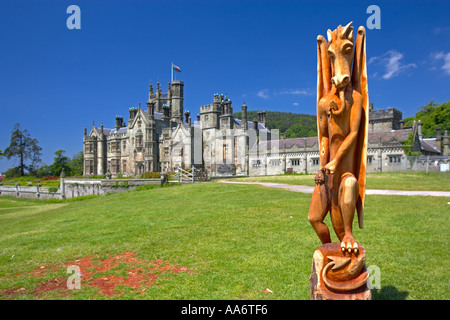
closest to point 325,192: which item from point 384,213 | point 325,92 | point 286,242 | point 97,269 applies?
point 325,92

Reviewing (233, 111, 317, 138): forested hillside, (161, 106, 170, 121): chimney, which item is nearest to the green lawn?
(161, 106, 170, 121): chimney

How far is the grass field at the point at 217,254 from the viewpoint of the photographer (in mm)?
5816

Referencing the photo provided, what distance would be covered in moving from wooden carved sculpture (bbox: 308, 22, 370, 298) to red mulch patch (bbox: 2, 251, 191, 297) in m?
3.67

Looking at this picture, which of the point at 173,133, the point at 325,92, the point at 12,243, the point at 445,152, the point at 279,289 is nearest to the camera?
the point at 325,92

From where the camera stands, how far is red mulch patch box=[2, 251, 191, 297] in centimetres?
622

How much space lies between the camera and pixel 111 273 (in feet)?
22.7

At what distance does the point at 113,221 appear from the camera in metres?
13.1

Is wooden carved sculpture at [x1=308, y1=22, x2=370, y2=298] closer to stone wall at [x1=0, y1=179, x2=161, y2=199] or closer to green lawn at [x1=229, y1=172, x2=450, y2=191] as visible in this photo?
green lawn at [x1=229, y1=172, x2=450, y2=191]

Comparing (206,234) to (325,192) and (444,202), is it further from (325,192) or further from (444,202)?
(444,202)

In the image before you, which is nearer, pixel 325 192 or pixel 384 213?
pixel 325 192

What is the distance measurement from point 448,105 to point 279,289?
65309 millimetres

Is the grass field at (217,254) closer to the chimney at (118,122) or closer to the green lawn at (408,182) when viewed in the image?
the green lawn at (408,182)

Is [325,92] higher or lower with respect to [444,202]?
higher
